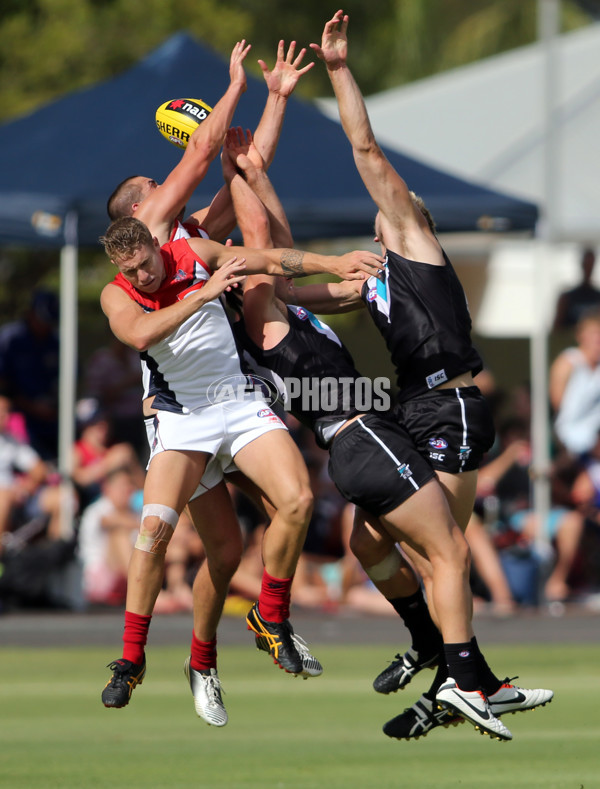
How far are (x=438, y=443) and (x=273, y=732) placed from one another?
3.13 metres

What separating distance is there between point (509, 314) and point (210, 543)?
11776 mm

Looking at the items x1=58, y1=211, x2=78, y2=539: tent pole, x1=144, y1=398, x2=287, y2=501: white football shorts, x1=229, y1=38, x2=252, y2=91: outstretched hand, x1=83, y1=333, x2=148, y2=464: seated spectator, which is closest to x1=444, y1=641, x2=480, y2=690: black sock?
x1=144, y1=398, x2=287, y2=501: white football shorts

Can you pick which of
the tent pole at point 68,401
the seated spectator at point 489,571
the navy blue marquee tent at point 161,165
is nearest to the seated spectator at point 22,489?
the tent pole at point 68,401

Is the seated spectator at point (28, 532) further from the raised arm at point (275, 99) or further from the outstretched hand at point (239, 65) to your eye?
the outstretched hand at point (239, 65)

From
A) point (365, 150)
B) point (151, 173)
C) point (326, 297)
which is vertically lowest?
point (326, 297)

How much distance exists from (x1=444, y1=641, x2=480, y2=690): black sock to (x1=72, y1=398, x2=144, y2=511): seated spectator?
7.73 meters

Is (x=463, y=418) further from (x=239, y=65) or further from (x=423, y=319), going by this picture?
(x=239, y=65)

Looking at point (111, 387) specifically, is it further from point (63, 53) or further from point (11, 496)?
point (63, 53)

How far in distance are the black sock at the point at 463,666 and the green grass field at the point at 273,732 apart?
0.83 m

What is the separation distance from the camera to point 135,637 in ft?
24.9

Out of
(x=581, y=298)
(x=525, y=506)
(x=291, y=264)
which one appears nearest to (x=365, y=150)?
(x=291, y=264)

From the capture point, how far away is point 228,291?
793cm

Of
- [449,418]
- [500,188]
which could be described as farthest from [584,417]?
[449,418]

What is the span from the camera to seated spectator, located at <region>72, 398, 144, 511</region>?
14.6 m
